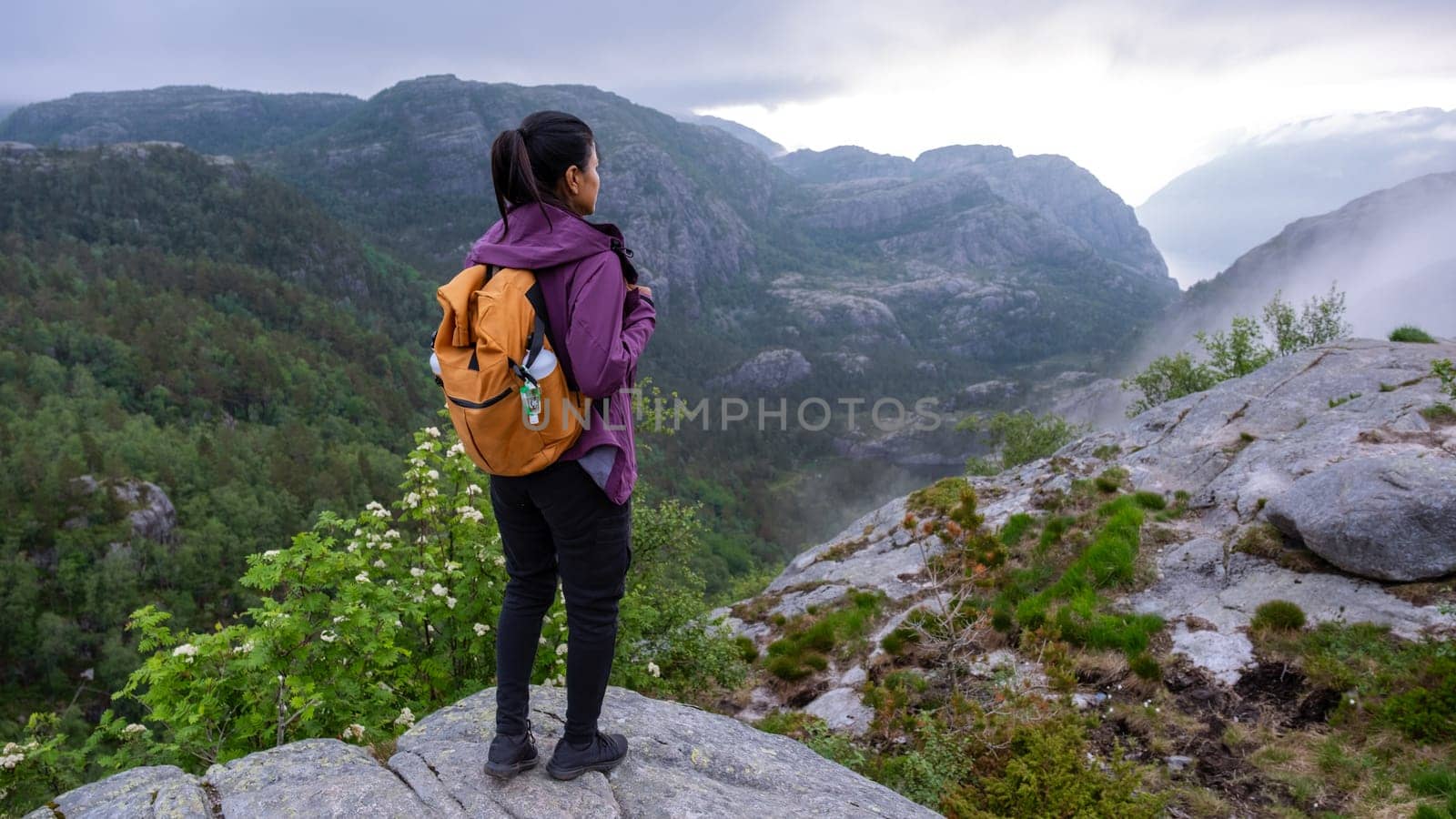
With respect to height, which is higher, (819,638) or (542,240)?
(542,240)

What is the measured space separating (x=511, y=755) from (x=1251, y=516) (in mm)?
10629

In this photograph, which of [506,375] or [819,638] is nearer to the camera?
[506,375]

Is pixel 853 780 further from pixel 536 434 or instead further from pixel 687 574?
pixel 687 574

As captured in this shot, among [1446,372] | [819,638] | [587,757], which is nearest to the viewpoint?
[587,757]

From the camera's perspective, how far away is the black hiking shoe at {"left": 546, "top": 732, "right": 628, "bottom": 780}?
3715 mm

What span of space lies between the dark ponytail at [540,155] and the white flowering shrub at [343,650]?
11.4 feet

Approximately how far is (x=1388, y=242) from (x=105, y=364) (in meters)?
298

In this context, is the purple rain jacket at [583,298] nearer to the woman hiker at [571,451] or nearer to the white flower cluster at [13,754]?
the woman hiker at [571,451]

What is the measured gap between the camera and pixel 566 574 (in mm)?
3396

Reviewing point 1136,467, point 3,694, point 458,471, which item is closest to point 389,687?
point 458,471

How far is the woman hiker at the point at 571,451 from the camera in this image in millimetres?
3076

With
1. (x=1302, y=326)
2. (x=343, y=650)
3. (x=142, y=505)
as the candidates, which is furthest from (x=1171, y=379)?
(x=142, y=505)

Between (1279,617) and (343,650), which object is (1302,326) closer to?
(1279,617)

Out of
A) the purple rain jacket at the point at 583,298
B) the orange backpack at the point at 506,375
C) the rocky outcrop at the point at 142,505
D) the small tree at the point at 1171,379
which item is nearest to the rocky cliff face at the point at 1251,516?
the purple rain jacket at the point at 583,298
